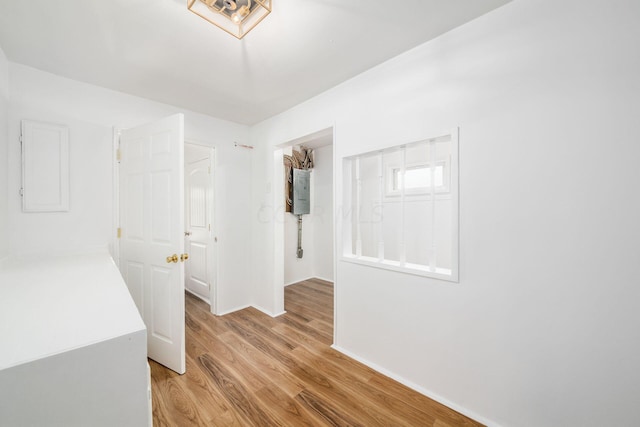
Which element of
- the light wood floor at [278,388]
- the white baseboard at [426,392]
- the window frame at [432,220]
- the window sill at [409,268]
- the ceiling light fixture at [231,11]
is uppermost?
the ceiling light fixture at [231,11]

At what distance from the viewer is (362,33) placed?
152 cm

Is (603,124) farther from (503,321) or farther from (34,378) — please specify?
(34,378)

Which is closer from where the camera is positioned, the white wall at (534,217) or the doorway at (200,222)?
the white wall at (534,217)

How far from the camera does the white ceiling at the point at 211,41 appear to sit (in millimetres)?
1324

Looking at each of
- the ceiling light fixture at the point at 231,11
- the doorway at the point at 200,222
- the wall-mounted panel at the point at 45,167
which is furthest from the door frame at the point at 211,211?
the ceiling light fixture at the point at 231,11

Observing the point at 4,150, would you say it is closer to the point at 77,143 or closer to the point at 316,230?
the point at 77,143

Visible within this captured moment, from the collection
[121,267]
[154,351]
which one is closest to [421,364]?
[154,351]

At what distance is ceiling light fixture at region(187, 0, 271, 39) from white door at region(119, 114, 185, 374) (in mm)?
761

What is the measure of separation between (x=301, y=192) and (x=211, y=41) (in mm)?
2669

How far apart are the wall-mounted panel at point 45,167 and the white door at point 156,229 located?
38cm

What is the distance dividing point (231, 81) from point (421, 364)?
8.79 ft

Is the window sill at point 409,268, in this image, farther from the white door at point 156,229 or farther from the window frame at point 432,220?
→ the white door at point 156,229

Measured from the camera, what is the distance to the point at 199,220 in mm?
3307

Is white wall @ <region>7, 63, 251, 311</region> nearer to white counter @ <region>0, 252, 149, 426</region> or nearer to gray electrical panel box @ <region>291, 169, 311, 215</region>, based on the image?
white counter @ <region>0, 252, 149, 426</region>
